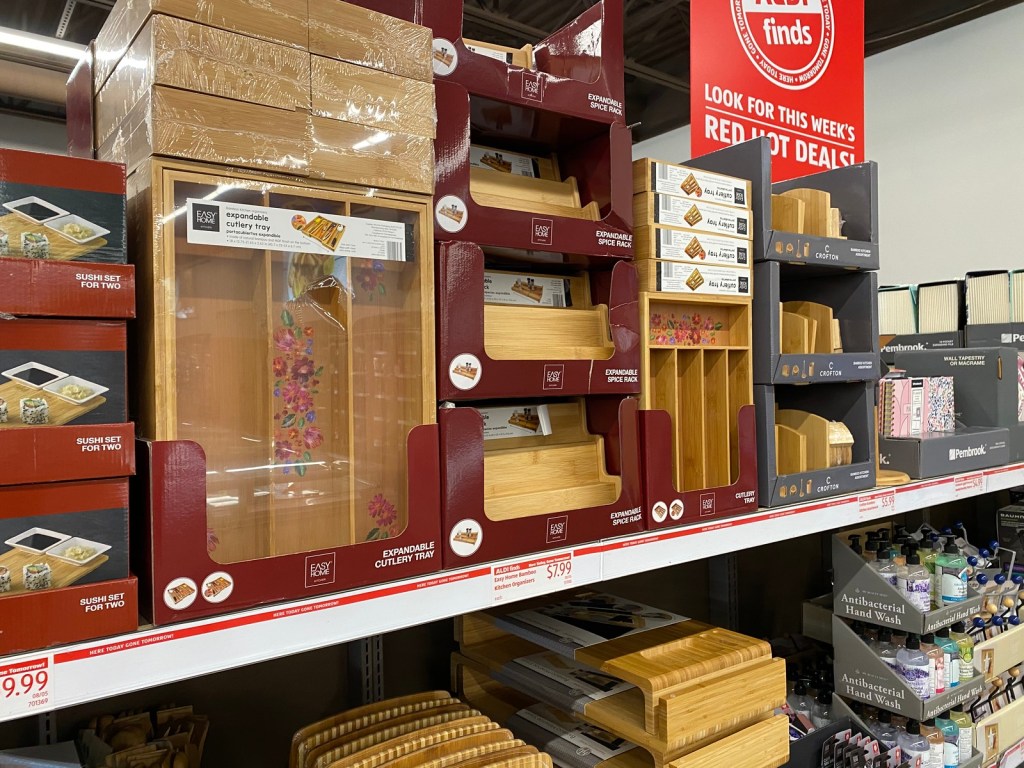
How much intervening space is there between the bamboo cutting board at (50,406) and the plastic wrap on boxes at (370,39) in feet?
1.82

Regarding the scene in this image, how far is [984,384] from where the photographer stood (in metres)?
2.40

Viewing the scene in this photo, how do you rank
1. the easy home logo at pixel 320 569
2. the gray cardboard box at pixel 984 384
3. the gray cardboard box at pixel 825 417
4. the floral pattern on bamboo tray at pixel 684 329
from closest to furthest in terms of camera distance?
the easy home logo at pixel 320 569
the floral pattern on bamboo tray at pixel 684 329
the gray cardboard box at pixel 825 417
the gray cardboard box at pixel 984 384

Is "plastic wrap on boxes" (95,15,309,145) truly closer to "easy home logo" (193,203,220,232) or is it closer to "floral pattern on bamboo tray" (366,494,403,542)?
"easy home logo" (193,203,220,232)

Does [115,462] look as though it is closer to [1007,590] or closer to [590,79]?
[590,79]

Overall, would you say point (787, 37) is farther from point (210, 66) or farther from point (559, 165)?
point (210, 66)

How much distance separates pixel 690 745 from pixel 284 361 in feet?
3.32

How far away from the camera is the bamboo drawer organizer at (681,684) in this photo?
1.35 metres

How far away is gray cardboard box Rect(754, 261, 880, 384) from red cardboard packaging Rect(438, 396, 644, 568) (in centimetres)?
42

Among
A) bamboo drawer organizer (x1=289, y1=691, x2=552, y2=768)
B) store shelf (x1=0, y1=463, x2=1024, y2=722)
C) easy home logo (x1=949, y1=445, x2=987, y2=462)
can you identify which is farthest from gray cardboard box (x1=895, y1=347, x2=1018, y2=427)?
bamboo drawer organizer (x1=289, y1=691, x2=552, y2=768)

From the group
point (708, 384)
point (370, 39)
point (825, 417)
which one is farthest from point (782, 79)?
point (370, 39)

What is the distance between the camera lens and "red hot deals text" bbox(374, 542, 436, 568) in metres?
1.08

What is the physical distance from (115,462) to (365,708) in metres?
0.71

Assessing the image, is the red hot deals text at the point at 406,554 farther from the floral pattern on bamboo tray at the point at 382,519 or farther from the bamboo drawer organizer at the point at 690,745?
the bamboo drawer organizer at the point at 690,745

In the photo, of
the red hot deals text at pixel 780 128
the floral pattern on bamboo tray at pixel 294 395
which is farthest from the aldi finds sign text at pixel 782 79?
the floral pattern on bamboo tray at pixel 294 395
